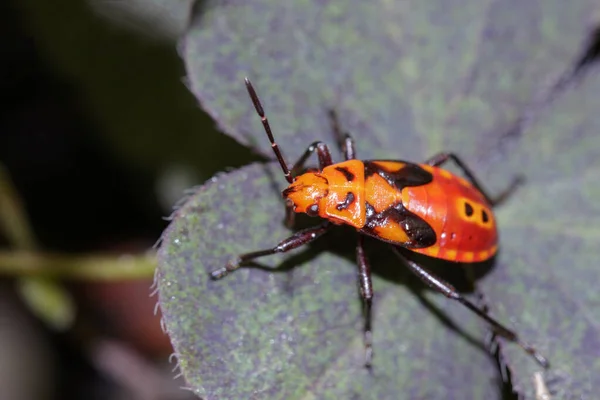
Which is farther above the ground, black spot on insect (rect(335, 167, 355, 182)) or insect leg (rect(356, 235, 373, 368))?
black spot on insect (rect(335, 167, 355, 182))

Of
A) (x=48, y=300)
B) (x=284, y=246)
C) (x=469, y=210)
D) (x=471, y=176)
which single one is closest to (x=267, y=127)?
(x=284, y=246)

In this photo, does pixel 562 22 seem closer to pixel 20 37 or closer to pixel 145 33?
pixel 145 33

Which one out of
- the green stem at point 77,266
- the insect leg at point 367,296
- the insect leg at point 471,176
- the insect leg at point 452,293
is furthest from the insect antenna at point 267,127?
the green stem at point 77,266

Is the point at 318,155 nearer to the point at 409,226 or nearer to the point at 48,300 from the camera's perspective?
the point at 409,226

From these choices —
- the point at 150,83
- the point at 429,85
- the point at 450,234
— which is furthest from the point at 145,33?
the point at 450,234

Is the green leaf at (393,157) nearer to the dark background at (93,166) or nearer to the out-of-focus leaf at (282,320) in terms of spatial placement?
the out-of-focus leaf at (282,320)

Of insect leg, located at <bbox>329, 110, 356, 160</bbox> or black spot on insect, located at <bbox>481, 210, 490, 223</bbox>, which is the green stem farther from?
black spot on insect, located at <bbox>481, 210, 490, 223</bbox>

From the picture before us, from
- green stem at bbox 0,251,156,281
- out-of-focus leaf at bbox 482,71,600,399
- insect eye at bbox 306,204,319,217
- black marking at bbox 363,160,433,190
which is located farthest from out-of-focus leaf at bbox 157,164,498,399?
green stem at bbox 0,251,156,281
